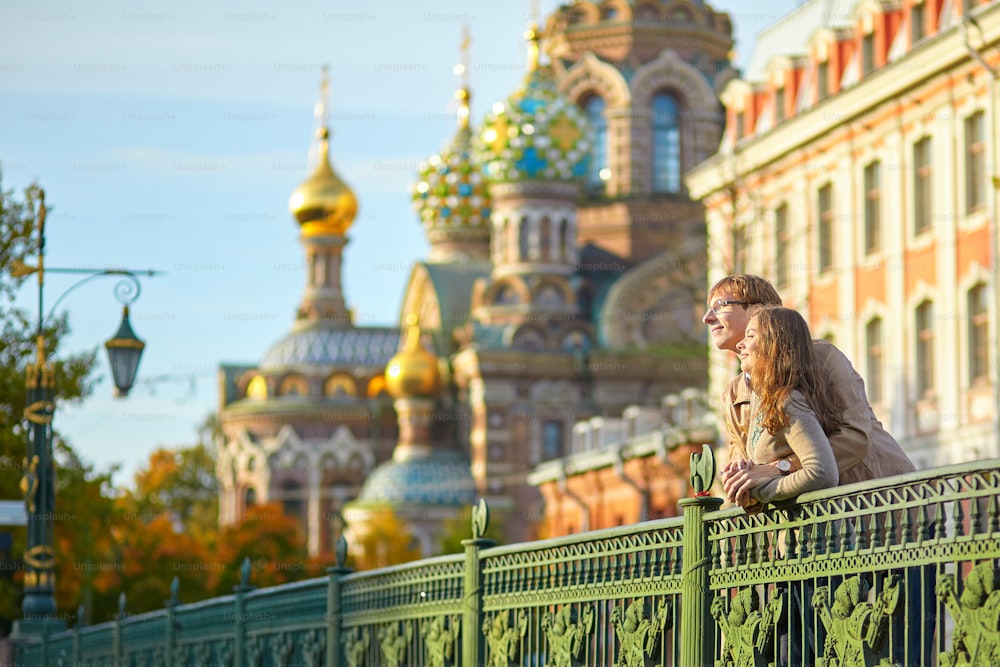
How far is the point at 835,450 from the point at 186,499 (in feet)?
282

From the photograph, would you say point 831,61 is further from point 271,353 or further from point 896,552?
point 271,353

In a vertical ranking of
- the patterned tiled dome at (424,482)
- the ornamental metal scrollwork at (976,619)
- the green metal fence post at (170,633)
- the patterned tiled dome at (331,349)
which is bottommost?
the ornamental metal scrollwork at (976,619)

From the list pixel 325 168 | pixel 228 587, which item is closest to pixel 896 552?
pixel 228 587

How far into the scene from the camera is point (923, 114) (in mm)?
30594

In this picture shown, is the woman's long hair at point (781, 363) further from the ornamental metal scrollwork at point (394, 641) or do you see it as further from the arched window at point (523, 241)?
the arched window at point (523, 241)

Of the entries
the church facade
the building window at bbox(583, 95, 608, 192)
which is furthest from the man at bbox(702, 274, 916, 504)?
the building window at bbox(583, 95, 608, 192)

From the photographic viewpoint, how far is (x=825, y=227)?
3466 centimetres

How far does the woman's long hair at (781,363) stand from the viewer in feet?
19.7

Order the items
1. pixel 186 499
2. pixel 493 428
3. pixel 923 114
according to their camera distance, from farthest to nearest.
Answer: pixel 186 499 → pixel 493 428 → pixel 923 114

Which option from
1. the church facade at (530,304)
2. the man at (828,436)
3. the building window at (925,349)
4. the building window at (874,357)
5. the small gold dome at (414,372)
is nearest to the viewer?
the man at (828,436)

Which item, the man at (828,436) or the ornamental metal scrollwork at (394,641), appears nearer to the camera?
the man at (828,436)

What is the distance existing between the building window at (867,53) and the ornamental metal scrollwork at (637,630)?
26.5 metres

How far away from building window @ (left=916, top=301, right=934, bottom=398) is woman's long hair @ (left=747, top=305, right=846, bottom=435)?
81.4 ft

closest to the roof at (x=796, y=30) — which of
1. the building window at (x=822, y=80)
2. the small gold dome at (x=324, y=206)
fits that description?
the building window at (x=822, y=80)
